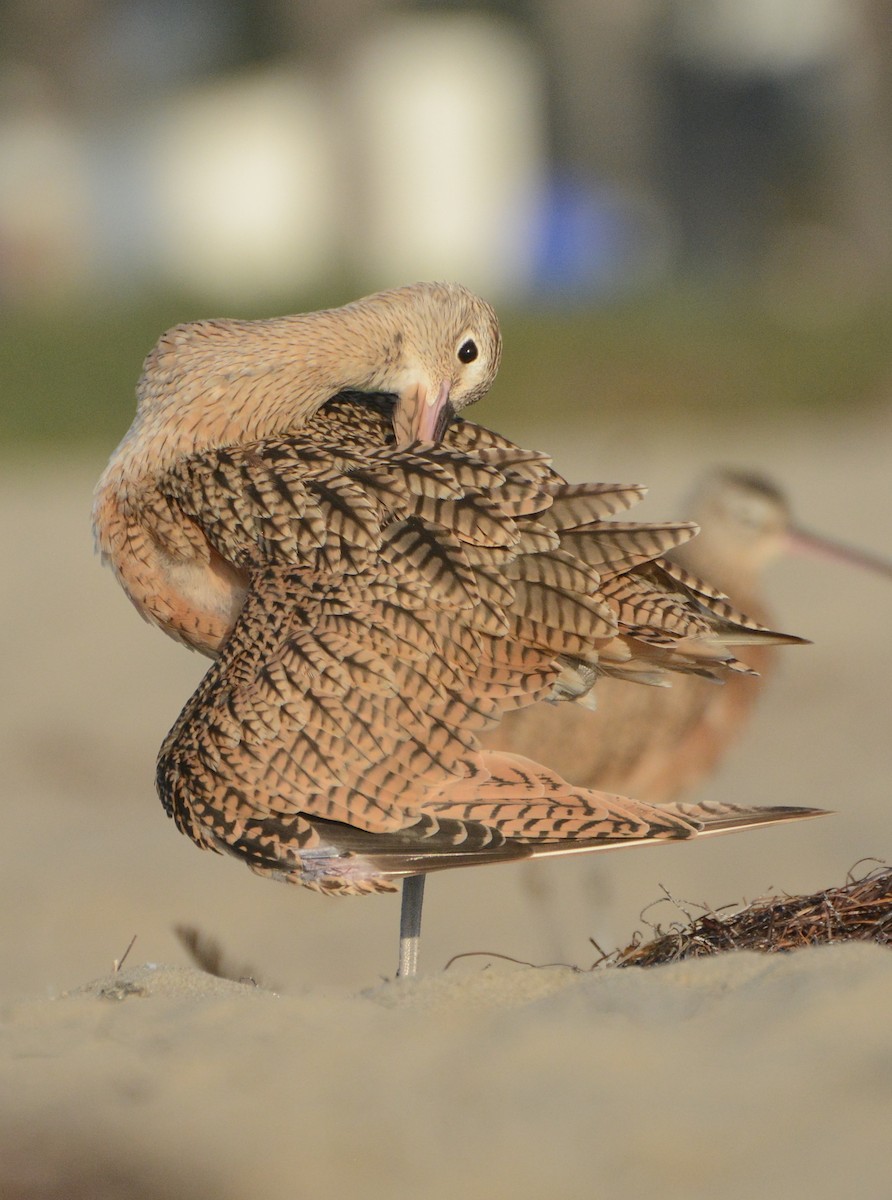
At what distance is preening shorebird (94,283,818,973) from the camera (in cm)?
448

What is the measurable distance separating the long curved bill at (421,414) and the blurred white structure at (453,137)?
3139 centimetres

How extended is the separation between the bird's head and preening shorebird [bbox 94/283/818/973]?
49 centimetres

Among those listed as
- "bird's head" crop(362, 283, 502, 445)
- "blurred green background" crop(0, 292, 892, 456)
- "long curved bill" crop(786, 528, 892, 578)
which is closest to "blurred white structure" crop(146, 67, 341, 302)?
"blurred green background" crop(0, 292, 892, 456)

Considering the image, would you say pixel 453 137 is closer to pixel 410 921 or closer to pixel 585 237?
pixel 585 237

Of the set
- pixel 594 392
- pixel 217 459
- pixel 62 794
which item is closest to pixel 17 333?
pixel 594 392

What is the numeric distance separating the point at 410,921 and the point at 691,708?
7.96ft

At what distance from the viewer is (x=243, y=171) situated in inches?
1652

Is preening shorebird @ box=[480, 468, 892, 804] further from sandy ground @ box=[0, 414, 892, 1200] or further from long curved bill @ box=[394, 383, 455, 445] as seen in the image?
long curved bill @ box=[394, 383, 455, 445]

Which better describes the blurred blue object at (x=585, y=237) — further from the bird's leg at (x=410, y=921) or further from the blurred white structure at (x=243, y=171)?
the bird's leg at (x=410, y=921)

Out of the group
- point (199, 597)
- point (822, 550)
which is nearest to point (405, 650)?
point (199, 597)

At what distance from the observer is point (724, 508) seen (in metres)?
8.22

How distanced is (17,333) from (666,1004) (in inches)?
745

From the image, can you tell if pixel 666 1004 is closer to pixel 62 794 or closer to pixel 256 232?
pixel 62 794

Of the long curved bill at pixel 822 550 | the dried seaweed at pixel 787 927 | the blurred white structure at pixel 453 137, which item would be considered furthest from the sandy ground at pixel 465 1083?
the blurred white structure at pixel 453 137
